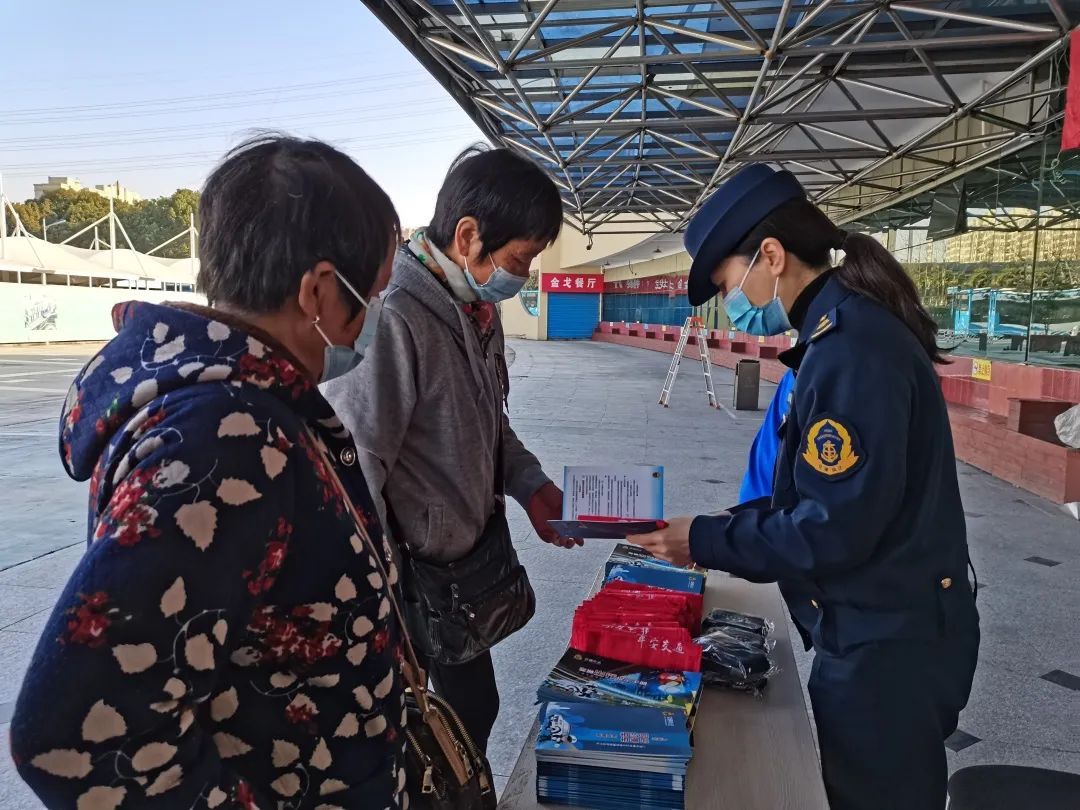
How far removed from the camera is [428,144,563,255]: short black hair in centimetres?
158

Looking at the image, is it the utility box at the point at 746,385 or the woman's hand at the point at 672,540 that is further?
the utility box at the point at 746,385

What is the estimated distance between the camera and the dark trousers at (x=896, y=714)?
1269 mm

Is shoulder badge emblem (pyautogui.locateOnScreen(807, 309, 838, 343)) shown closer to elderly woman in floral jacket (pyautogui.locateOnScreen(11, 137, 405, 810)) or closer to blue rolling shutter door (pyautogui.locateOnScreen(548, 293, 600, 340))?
elderly woman in floral jacket (pyautogui.locateOnScreen(11, 137, 405, 810))

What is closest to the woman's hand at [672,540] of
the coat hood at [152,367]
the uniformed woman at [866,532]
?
the uniformed woman at [866,532]

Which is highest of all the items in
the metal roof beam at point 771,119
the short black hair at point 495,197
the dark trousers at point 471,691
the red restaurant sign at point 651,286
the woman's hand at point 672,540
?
the metal roof beam at point 771,119

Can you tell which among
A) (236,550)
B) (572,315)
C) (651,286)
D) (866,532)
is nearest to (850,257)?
(866,532)

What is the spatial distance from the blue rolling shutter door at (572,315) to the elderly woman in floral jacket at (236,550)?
3604 centimetres

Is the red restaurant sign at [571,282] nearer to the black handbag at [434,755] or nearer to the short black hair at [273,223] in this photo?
the black handbag at [434,755]

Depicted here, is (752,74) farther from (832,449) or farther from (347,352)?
(347,352)

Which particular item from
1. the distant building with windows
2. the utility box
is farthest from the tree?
the utility box

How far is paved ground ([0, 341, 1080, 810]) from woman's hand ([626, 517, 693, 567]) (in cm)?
120

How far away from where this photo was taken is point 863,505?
3.90 feet

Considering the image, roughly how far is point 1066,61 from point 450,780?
916 centimetres

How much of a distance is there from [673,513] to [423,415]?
3779mm
